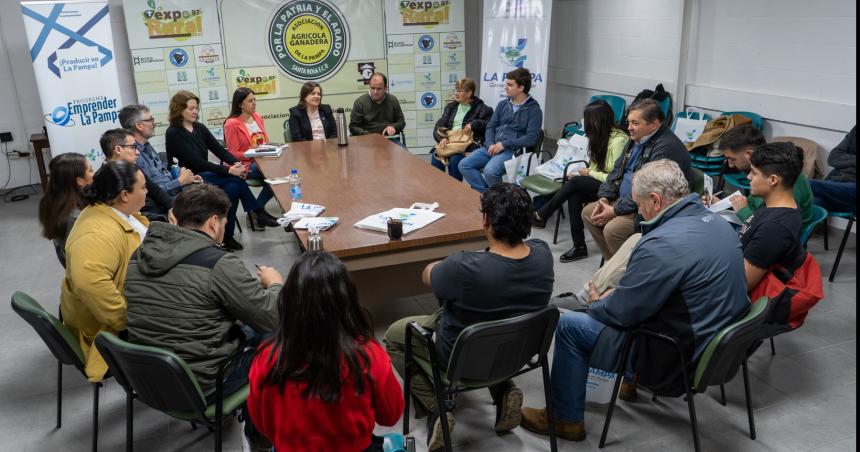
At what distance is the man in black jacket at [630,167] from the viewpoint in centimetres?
395

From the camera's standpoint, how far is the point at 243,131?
5.61 meters

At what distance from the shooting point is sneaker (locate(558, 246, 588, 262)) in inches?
186

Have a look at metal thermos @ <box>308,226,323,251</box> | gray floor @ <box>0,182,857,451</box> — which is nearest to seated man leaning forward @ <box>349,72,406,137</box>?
gray floor @ <box>0,182,857,451</box>

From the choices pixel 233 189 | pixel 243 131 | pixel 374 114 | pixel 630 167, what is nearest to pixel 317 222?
pixel 630 167

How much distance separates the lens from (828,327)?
361cm

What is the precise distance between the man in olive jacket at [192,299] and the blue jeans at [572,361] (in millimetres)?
1149

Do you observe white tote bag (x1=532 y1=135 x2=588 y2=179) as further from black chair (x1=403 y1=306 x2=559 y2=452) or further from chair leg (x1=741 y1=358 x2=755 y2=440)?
black chair (x1=403 y1=306 x2=559 y2=452)

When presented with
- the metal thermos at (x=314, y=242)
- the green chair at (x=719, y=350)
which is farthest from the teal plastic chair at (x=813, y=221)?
the metal thermos at (x=314, y=242)

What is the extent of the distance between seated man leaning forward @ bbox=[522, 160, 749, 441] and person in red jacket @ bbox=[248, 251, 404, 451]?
1.06m

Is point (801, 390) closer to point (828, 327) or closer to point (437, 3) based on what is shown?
point (828, 327)

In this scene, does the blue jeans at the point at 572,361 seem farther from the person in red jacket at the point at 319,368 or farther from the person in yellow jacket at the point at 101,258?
the person in yellow jacket at the point at 101,258

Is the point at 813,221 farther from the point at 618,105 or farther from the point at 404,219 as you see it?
the point at 618,105

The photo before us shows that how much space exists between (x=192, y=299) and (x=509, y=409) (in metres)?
1.34

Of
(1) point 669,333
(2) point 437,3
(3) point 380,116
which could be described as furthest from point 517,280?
(2) point 437,3
